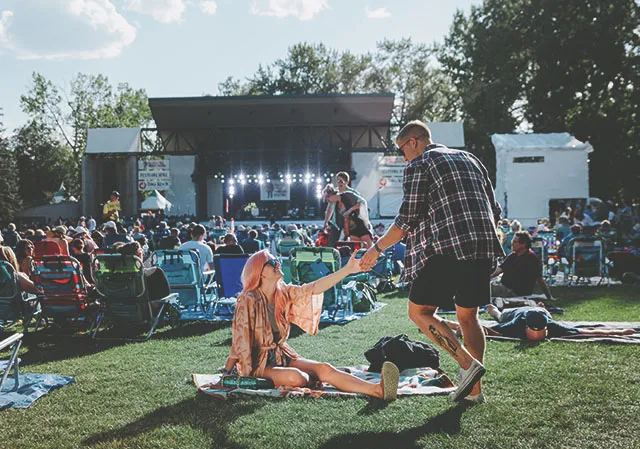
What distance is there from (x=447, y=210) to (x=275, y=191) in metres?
24.6

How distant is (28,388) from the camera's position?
409 cm

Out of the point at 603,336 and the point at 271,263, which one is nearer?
the point at 271,263

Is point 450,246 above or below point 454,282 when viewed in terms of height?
above

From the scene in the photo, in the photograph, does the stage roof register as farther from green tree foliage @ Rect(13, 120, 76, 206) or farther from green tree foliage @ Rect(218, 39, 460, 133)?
green tree foliage @ Rect(13, 120, 76, 206)

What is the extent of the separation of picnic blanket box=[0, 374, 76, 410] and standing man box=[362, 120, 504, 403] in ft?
7.85

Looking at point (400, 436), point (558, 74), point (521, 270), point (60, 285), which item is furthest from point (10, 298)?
point (558, 74)

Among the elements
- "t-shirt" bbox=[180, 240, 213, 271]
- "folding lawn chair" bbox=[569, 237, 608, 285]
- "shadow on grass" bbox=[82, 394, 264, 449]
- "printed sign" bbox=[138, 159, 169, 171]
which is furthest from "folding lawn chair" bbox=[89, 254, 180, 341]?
"printed sign" bbox=[138, 159, 169, 171]

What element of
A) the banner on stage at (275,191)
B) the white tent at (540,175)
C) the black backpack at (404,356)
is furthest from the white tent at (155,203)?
the black backpack at (404,356)

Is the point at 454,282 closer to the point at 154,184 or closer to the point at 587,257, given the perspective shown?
the point at 587,257

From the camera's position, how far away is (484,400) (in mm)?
3629

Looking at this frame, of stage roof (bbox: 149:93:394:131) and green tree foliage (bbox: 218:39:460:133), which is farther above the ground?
green tree foliage (bbox: 218:39:460:133)

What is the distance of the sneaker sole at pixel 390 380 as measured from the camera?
363cm

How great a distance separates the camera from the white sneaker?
342 cm

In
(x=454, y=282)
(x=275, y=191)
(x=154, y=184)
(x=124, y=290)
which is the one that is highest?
(x=154, y=184)
